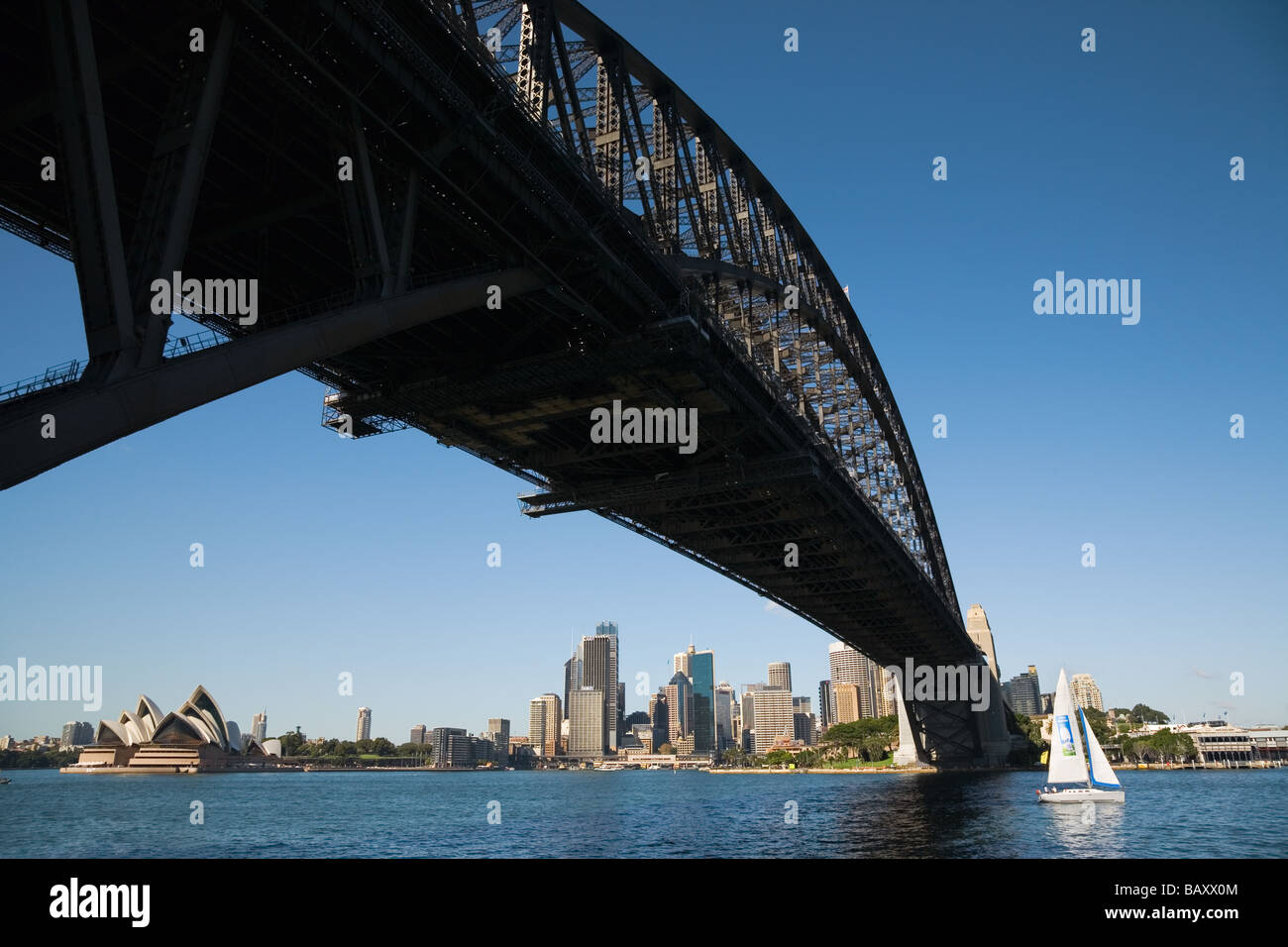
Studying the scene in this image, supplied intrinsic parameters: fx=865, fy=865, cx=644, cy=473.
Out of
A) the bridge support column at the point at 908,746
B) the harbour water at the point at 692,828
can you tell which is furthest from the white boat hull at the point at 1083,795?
the bridge support column at the point at 908,746

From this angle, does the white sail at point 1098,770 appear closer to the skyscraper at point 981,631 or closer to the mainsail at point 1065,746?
the mainsail at point 1065,746

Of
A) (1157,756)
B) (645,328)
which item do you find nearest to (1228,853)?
(645,328)

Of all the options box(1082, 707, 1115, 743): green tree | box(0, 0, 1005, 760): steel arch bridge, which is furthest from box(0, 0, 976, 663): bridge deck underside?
box(1082, 707, 1115, 743): green tree

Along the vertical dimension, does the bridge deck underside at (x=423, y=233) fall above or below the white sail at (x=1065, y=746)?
above

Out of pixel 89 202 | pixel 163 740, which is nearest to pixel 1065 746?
pixel 89 202

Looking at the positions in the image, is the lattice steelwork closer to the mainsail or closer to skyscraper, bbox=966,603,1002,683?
the mainsail

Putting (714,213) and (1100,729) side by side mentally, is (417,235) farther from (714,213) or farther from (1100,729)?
(1100,729)
